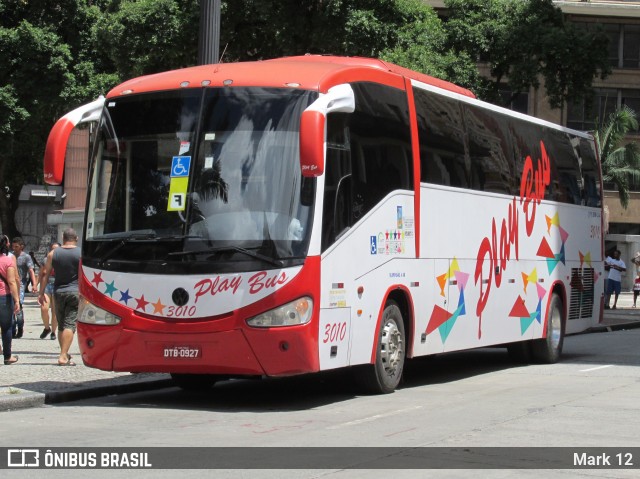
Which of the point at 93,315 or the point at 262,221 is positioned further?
the point at 93,315

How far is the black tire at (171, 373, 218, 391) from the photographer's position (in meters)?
14.3

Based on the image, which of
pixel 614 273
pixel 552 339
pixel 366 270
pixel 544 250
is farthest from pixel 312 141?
pixel 614 273

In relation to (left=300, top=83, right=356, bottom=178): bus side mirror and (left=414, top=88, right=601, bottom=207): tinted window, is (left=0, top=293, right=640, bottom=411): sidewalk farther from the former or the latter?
(left=414, top=88, right=601, bottom=207): tinted window

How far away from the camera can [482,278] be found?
16.3m

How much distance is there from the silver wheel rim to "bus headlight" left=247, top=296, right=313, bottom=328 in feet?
6.20

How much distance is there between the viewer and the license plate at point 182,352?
38.9 ft

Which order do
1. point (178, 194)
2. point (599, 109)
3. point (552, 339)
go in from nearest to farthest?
A: point (178, 194) < point (552, 339) < point (599, 109)

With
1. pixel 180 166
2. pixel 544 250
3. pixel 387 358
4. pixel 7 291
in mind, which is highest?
pixel 180 166

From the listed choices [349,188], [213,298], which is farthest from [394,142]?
[213,298]

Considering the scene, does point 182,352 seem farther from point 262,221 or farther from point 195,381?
point 195,381

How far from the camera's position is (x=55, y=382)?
14.1 m

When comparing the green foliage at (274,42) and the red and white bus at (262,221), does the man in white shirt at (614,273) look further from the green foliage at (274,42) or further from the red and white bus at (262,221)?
the red and white bus at (262,221)

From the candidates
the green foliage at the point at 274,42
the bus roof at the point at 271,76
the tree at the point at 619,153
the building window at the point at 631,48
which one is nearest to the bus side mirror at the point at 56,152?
A: the bus roof at the point at 271,76

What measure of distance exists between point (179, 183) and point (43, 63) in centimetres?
3032
